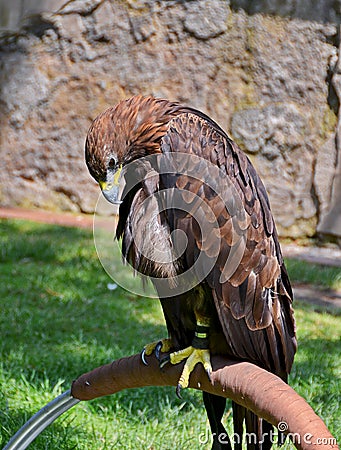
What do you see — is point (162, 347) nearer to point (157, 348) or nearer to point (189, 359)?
point (157, 348)

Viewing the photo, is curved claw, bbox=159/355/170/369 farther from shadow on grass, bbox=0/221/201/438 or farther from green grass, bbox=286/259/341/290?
green grass, bbox=286/259/341/290

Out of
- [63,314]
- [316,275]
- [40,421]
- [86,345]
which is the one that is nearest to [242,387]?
[40,421]

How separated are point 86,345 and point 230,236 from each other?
1935 mm

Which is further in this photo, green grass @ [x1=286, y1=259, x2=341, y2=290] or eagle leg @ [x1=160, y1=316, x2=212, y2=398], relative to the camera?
green grass @ [x1=286, y1=259, x2=341, y2=290]

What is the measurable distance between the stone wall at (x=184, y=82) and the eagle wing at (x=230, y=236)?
3588 millimetres

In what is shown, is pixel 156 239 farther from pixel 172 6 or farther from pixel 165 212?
pixel 172 6

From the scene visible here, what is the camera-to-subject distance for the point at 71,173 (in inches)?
244

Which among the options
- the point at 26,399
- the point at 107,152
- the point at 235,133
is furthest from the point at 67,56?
the point at 107,152

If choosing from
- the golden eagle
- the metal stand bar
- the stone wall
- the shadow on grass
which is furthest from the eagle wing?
the stone wall

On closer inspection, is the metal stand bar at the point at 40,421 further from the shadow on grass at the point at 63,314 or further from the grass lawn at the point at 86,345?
the shadow on grass at the point at 63,314

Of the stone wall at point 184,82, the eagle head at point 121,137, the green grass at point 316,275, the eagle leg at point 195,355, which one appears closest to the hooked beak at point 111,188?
the eagle head at point 121,137

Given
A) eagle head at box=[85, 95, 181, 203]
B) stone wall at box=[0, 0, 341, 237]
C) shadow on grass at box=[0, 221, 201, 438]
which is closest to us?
eagle head at box=[85, 95, 181, 203]

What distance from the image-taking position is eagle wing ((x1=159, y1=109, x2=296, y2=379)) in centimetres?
209

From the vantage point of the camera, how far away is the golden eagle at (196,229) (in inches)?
81.9
